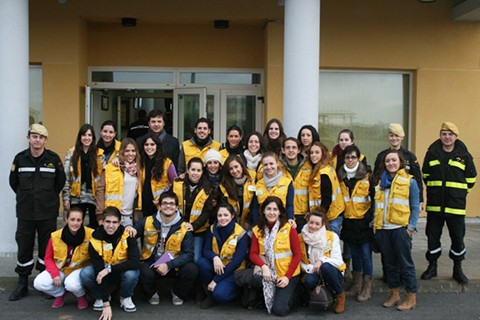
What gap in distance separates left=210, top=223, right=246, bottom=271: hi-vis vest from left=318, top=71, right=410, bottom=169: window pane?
453 cm

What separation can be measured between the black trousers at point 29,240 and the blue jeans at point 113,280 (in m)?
0.86

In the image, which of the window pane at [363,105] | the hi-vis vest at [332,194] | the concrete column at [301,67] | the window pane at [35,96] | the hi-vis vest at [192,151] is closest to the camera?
the hi-vis vest at [332,194]

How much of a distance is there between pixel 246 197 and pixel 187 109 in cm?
448

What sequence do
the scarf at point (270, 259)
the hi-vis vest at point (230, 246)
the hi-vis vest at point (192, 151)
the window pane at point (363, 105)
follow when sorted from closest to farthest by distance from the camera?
1. the scarf at point (270, 259)
2. the hi-vis vest at point (230, 246)
3. the hi-vis vest at point (192, 151)
4. the window pane at point (363, 105)

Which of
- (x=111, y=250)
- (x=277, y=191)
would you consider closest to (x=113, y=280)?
(x=111, y=250)

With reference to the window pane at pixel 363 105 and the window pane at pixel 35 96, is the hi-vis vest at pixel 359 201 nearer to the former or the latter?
the window pane at pixel 363 105

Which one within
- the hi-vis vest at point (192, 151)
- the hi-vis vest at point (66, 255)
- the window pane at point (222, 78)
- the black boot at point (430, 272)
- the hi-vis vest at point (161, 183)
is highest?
the window pane at point (222, 78)

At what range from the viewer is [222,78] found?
991 cm

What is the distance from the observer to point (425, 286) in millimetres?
6078

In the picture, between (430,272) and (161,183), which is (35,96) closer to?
(161,183)

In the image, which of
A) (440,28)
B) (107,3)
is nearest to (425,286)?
(440,28)

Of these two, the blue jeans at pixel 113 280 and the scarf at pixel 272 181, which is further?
the scarf at pixel 272 181

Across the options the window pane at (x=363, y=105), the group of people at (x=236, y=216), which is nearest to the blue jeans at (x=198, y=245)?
the group of people at (x=236, y=216)

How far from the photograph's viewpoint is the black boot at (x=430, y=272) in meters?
6.14
